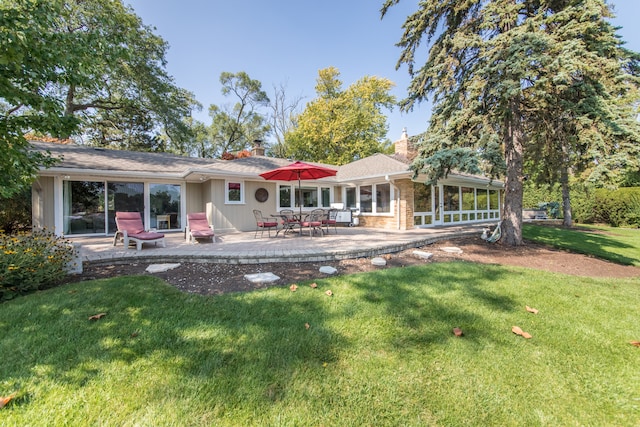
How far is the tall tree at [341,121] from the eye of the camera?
86.5 ft

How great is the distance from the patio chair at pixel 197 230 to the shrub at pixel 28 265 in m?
3.27

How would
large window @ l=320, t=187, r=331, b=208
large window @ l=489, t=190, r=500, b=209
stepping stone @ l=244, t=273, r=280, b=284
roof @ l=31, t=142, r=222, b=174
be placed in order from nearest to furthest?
stepping stone @ l=244, t=273, r=280, b=284 < roof @ l=31, t=142, r=222, b=174 < large window @ l=320, t=187, r=331, b=208 < large window @ l=489, t=190, r=500, b=209

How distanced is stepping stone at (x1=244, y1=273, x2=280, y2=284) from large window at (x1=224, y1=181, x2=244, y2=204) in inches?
261

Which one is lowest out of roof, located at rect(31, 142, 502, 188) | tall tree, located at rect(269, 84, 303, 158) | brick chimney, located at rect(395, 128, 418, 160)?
roof, located at rect(31, 142, 502, 188)

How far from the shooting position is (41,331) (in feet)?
9.00

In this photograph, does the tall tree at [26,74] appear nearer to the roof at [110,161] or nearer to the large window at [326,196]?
the roof at [110,161]

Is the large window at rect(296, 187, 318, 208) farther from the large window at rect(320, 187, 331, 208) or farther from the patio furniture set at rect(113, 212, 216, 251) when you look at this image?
the patio furniture set at rect(113, 212, 216, 251)

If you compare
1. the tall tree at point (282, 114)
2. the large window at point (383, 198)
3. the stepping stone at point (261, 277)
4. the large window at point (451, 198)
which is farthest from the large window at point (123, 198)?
the tall tree at point (282, 114)

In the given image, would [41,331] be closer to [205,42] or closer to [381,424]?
[381,424]

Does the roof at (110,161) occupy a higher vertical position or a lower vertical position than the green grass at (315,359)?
higher

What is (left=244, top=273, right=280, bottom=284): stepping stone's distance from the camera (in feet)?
14.7

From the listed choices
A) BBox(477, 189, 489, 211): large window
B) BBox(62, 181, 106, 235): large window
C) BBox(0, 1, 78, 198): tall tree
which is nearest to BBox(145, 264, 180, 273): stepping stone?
BBox(0, 1, 78, 198): tall tree


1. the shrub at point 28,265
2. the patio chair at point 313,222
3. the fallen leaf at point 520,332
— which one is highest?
the patio chair at point 313,222

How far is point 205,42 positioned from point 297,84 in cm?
1588
